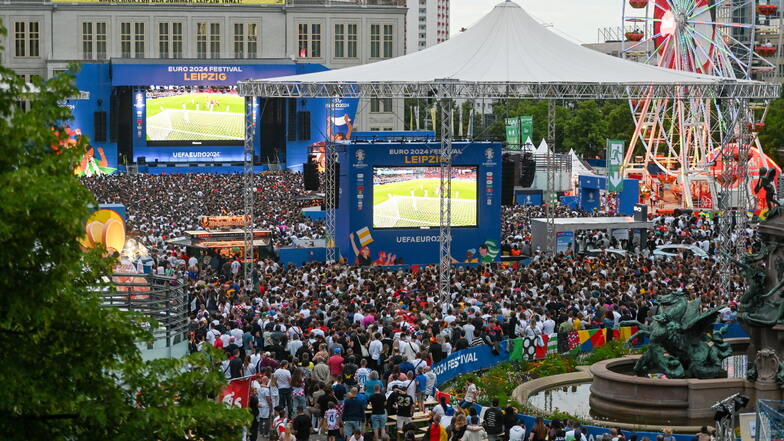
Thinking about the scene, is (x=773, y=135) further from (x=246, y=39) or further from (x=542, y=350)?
(x=542, y=350)

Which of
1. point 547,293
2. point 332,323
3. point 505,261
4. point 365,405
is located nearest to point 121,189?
point 505,261

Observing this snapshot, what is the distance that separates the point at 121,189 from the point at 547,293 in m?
31.0

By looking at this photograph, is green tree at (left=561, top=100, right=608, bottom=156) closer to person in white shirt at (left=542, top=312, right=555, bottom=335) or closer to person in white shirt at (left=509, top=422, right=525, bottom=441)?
person in white shirt at (left=542, top=312, right=555, bottom=335)

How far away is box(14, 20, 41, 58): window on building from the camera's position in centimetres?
8550

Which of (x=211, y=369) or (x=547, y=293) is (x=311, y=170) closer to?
(x=547, y=293)

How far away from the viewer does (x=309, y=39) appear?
291ft

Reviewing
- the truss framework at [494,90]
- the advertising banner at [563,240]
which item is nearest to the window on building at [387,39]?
the advertising banner at [563,240]

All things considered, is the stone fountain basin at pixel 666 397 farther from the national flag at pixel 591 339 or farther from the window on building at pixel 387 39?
the window on building at pixel 387 39

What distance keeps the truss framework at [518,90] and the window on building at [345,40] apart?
170ft

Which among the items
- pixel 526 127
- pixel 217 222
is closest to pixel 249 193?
pixel 217 222

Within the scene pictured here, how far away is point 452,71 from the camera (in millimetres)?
37000

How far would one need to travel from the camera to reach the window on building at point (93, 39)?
279 feet

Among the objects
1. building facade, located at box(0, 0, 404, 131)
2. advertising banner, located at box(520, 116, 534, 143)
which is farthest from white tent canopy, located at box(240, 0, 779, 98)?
building facade, located at box(0, 0, 404, 131)

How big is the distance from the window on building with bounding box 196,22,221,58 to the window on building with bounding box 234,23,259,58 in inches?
50.0
